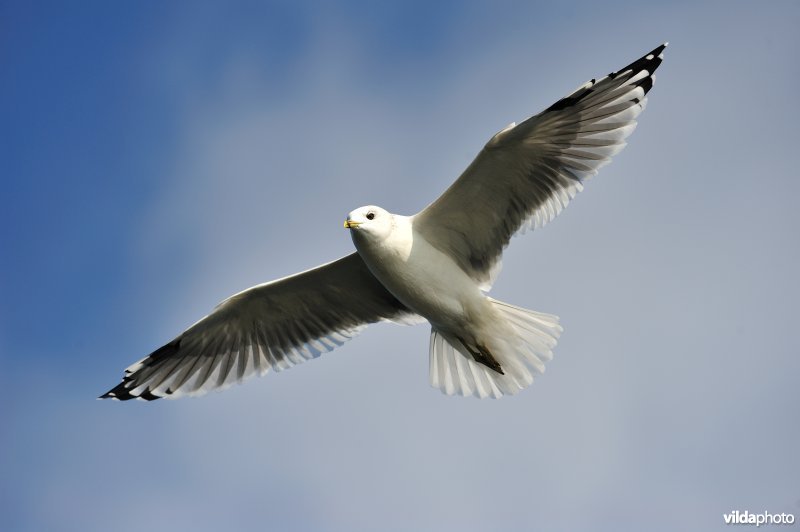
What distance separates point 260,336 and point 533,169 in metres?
2.81

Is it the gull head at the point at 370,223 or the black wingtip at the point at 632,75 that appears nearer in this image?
the black wingtip at the point at 632,75

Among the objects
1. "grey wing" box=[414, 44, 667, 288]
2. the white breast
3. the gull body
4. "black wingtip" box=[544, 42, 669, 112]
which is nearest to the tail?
the gull body

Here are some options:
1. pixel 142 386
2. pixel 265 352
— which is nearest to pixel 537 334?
pixel 265 352

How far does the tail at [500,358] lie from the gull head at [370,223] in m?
1.05

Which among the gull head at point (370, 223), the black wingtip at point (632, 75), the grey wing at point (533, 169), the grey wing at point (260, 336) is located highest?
the black wingtip at point (632, 75)

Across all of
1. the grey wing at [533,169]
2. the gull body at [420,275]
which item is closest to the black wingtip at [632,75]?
the grey wing at [533,169]

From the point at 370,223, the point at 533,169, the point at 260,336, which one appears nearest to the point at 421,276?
the point at 370,223

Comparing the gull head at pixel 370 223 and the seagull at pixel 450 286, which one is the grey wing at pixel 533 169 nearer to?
the seagull at pixel 450 286

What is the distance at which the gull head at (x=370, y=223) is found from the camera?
7016 millimetres

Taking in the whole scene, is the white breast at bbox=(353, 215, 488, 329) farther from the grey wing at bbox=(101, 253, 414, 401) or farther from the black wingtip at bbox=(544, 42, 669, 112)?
the black wingtip at bbox=(544, 42, 669, 112)

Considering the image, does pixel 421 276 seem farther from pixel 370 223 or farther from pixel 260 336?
pixel 260 336

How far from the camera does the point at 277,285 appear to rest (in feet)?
25.8

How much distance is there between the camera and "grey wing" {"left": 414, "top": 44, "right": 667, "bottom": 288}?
22.8 ft

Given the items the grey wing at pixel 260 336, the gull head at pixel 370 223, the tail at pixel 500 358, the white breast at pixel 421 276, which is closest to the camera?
the gull head at pixel 370 223
